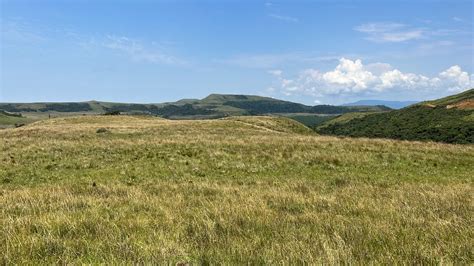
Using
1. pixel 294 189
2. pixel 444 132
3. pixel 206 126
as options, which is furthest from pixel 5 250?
pixel 444 132

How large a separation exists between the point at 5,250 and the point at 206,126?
4973cm

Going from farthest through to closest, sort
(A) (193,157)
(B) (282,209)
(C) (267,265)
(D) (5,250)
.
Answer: (A) (193,157)
(B) (282,209)
(D) (5,250)
(C) (267,265)

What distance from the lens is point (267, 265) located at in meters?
5.45

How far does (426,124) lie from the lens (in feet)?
421

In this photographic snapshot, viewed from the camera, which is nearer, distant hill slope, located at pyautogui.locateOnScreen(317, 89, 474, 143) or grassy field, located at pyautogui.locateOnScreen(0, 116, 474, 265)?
grassy field, located at pyautogui.locateOnScreen(0, 116, 474, 265)

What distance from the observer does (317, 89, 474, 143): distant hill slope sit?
355ft

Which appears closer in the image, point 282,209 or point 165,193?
point 282,209

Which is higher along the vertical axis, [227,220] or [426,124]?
[227,220]

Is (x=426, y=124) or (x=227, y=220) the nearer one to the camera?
(x=227, y=220)

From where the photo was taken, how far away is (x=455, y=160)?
25750 millimetres

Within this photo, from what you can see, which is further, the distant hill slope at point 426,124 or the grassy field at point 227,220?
the distant hill slope at point 426,124

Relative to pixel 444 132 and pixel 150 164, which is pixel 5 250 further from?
pixel 444 132

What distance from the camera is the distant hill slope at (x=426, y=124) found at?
108 m

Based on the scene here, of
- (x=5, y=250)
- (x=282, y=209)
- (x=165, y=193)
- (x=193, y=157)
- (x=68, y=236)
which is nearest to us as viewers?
(x=5, y=250)
